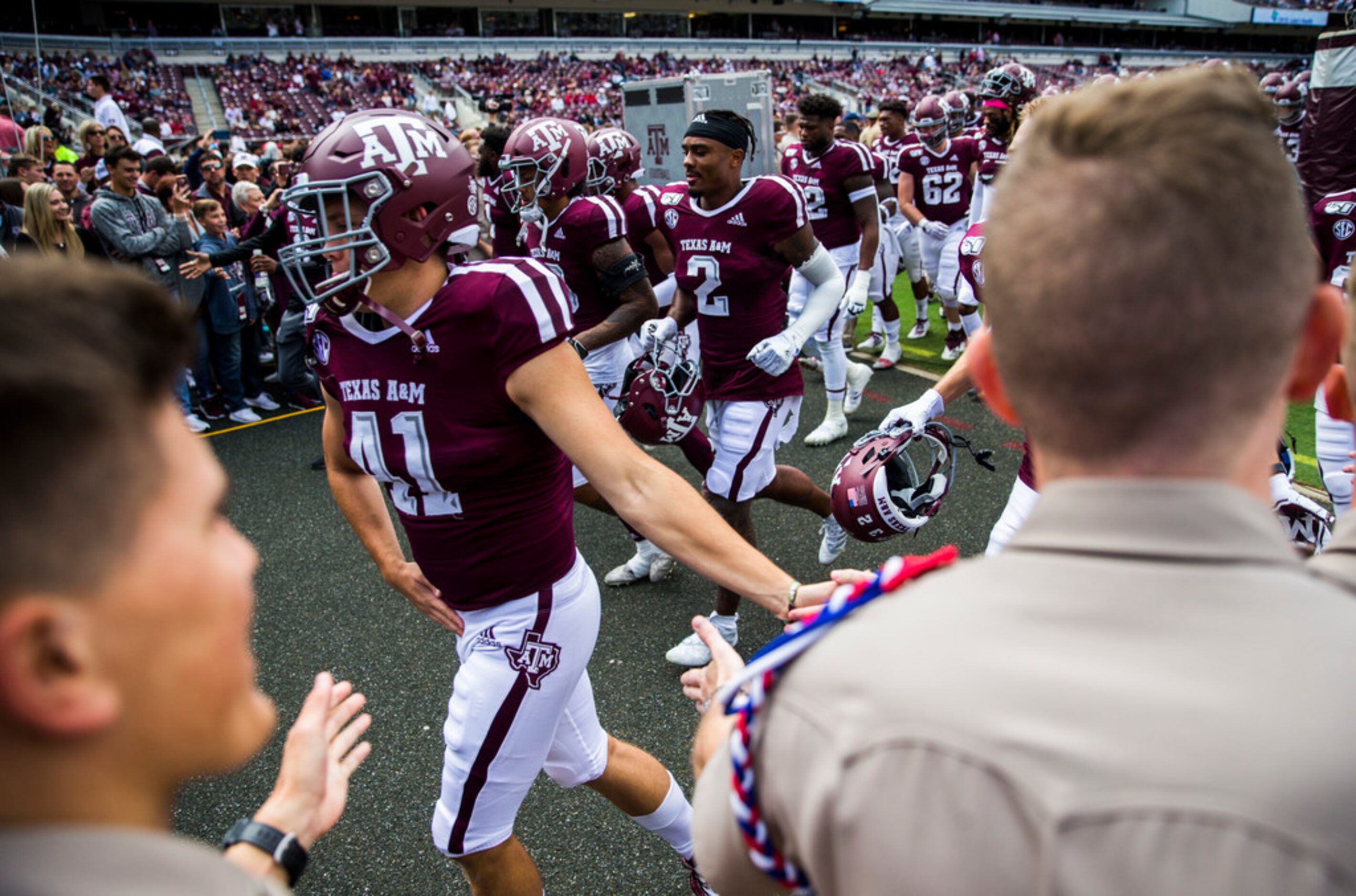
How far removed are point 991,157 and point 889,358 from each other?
1.96 m

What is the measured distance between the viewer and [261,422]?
26.6ft

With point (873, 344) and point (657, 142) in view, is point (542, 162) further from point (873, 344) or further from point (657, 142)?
point (657, 142)

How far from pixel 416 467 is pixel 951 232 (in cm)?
753

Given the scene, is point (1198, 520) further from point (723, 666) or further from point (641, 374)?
point (641, 374)

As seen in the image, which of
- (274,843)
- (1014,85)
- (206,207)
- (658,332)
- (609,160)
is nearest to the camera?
(274,843)

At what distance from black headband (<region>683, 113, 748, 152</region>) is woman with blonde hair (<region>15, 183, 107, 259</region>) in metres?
5.19

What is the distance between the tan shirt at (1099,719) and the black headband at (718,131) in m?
3.78

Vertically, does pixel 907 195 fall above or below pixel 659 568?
above

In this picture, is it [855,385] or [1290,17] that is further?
[1290,17]

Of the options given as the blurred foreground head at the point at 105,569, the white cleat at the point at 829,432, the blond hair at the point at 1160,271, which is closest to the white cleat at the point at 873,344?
the white cleat at the point at 829,432

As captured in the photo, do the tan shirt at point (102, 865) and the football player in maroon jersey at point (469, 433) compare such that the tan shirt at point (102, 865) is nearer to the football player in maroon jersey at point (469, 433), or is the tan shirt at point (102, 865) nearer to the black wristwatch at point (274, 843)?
the black wristwatch at point (274, 843)

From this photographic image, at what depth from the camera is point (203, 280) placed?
7762 millimetres

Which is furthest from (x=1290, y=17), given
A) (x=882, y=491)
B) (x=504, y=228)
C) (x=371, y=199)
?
(x=371, y=199)

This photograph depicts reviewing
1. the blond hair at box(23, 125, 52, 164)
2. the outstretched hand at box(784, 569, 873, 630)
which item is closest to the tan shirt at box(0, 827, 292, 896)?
the outstretched hand at box(784, 569, 873, 630)
